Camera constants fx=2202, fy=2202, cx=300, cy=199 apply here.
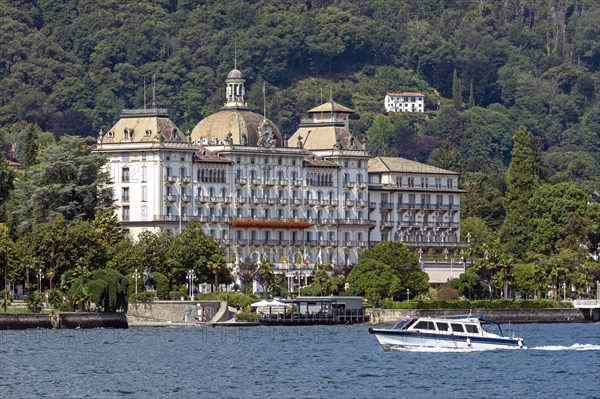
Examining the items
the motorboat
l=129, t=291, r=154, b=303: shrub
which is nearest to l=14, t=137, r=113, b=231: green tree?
l=129, t=291, r=154, b=303: shrub

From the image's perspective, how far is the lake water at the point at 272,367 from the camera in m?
111

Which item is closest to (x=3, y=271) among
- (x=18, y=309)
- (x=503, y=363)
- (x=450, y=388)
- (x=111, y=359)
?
(x=18, y=309)

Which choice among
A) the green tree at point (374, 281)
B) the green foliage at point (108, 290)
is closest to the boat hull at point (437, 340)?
the green foliage at point (108, 290)

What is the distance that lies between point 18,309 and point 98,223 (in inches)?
890

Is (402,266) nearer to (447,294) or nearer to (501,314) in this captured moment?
(447,294)

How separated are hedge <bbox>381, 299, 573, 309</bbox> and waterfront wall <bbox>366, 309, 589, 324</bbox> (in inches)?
25.9

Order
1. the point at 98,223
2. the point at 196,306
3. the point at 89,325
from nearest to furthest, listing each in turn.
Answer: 1. the point at 89,325
2. the point at 196,306
3. the point at 98,223

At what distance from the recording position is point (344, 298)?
179750mm

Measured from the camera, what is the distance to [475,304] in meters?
184

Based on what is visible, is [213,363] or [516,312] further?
[516,312]

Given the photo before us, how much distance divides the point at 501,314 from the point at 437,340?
46114mm

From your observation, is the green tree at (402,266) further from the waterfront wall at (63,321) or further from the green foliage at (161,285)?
the waterfront wall at (63,321)

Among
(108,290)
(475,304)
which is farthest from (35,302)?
(475,304)

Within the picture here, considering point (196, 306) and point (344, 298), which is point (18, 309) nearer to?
point (196, 306)
